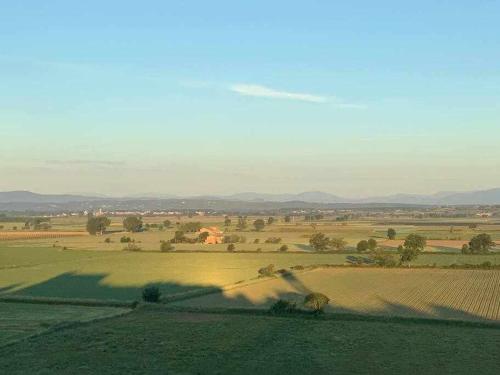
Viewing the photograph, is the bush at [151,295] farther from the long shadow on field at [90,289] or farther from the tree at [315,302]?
the tree at [315,302]

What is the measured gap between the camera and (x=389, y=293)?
171 ft

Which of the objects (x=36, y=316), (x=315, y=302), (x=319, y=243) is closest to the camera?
(x=315, y=302)

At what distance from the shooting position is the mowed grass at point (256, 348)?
2684cm

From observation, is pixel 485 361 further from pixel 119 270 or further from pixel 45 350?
pixel 119 270

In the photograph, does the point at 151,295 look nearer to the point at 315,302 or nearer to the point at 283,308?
the point at 283,308

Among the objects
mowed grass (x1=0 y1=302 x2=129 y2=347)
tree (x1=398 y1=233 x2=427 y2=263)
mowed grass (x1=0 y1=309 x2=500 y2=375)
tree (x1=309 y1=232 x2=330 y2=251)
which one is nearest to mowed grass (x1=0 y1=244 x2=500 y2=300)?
tree (x1=398 y1=233 x2=427 y2=263)

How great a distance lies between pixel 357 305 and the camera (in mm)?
45469

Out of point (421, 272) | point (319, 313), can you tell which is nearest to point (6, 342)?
point (319, 313)

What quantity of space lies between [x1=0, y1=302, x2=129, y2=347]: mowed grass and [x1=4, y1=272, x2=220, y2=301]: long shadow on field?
5.23 meters

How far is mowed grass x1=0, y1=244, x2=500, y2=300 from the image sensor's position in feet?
189

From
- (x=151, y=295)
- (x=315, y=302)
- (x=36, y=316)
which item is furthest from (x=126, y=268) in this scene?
(x=315, y=302)

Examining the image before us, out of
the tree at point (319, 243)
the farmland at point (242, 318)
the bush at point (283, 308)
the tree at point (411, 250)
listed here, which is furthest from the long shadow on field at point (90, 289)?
the tree at point (319, 243)

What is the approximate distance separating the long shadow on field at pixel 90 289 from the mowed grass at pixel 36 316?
17.2ft

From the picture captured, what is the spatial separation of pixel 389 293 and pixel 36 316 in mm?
27314
